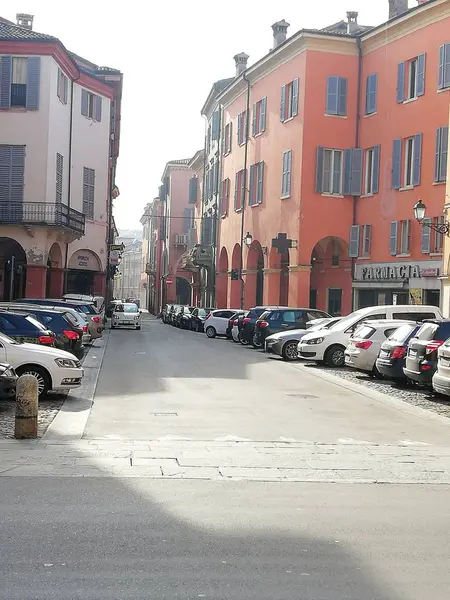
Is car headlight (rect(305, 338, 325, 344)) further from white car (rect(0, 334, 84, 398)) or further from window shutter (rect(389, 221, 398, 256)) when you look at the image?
window shutter (rect(389, 221, 398, 256))

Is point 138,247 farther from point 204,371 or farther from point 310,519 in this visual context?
point 310,519

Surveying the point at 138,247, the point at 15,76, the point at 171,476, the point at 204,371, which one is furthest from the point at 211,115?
the point at 138,247

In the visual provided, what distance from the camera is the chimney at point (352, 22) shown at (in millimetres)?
43531

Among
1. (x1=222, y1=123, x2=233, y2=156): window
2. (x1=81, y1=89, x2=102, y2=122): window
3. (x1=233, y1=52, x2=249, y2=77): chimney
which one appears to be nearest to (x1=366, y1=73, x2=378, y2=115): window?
(x1=222, y1=123, x2=233, y2=156): window

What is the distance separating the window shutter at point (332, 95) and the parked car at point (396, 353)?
22054 mm

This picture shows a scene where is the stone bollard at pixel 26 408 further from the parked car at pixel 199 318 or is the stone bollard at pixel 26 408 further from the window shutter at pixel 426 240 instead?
the parked car at pixel 199 318

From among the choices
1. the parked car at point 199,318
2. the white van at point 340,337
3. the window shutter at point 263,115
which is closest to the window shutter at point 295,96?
the window shutter at point 263,115

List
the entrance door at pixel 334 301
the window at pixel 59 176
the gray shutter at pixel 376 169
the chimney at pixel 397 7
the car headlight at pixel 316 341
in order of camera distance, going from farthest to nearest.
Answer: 1. the entrance door at pixel 334 301
2. the chimney at pixel 397 7
3. the window at pixel 59 176
4. the gray shutter at pixel 376 169
5. the car headlight at pixel 316 341

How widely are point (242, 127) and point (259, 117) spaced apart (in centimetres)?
358

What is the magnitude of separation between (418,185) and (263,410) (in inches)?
844

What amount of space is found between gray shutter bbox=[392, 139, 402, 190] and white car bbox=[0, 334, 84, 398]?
23072 millimetres

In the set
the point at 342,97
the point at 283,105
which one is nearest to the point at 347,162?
the point at 342,97

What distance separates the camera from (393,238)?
35.7m

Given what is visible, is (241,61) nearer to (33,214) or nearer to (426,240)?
(33,214)
